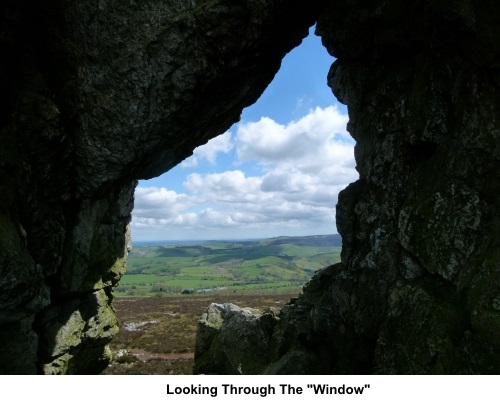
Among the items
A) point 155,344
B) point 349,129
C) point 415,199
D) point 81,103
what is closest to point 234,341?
point 415,199

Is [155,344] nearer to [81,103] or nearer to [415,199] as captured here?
[81,103]

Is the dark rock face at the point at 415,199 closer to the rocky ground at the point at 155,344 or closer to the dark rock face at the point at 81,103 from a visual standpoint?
the dark rock face at the point at 81,103

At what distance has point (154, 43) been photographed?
19031mm

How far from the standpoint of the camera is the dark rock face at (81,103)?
18.1 metres

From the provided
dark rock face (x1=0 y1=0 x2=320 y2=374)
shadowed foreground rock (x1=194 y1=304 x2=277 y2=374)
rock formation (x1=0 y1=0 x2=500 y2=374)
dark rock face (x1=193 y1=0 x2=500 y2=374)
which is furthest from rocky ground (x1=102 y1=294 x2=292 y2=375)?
dark rock face (x1=193 y1=0 x2=500 y2=374)

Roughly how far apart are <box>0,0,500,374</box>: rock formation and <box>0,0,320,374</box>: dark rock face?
0.29 feet

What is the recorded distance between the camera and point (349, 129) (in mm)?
24172

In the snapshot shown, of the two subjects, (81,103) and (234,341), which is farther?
(234,341)

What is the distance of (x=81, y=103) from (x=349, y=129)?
17.3 metres

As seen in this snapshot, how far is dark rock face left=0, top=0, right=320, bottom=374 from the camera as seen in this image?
1814 centimetres

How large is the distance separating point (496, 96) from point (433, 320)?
10.1 meters

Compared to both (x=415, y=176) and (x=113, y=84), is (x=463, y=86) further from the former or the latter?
(x=113, y=84)

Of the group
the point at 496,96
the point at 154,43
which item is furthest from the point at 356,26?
the point at 154,43

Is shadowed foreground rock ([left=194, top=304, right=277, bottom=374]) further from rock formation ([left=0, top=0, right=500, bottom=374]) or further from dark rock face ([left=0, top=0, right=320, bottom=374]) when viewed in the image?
dark rock face ([left=0, top=0, right=320, bottom=374])
